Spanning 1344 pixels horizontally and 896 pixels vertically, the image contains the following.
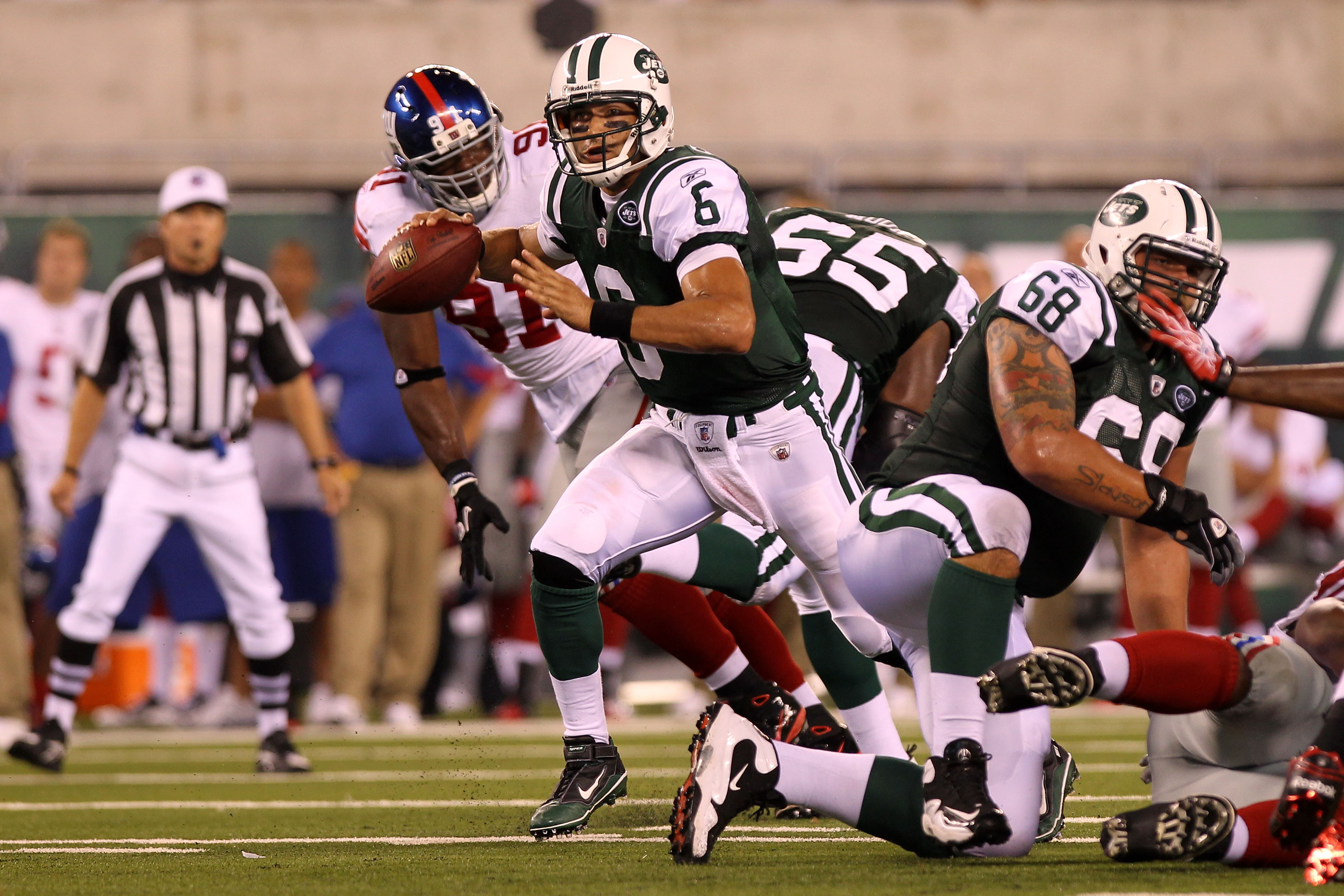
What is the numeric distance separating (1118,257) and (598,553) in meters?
1.29

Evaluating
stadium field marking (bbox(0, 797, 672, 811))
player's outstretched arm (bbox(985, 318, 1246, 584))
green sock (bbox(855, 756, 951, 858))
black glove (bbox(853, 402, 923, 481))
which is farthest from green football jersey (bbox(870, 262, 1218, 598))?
stadium field marking (bbox(0, 797, 672, 811))

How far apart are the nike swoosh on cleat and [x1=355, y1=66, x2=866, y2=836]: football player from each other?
A: 1.87ft


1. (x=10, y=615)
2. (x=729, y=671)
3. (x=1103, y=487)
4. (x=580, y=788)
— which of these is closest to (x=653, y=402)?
(x=729, y=671)

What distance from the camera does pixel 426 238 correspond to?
439 cm

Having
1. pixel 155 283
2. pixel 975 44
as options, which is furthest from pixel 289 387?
pixel 975 44

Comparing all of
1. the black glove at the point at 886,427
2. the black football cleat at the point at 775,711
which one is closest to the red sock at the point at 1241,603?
the black glove at the point at 886,427

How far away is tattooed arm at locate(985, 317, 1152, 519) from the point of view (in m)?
3.35

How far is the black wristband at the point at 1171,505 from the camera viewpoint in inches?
132

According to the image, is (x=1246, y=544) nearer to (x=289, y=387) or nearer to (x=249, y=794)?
(x=289, y=387)

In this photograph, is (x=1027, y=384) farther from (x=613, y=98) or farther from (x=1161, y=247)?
(x=613, y=98)

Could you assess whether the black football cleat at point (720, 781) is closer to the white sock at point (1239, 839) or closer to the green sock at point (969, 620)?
the green sock at point (969, 620)

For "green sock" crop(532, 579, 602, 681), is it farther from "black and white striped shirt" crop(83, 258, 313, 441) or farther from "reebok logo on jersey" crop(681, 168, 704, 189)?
"black and white striped shirt" crop(83, 258, 313, 441)

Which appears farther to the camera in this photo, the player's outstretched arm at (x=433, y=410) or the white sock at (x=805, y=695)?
the white sock at (x=805, y=695)

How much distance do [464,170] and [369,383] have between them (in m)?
→ 3.30
